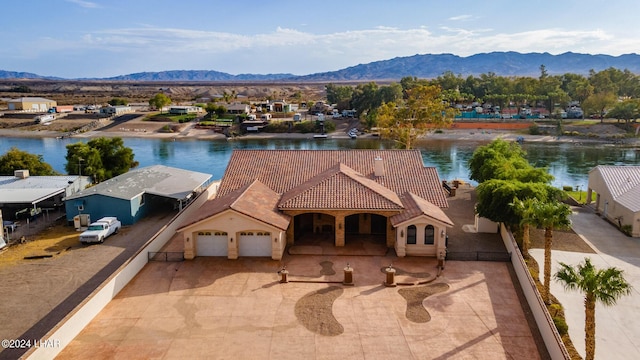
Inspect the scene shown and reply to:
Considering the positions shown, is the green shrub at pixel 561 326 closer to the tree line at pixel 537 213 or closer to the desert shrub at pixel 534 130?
the tree line at pixel 537 213

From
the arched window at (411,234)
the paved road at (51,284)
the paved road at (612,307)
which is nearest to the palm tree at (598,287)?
the paved road at (612,307)

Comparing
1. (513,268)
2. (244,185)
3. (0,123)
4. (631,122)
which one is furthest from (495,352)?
(0,123)

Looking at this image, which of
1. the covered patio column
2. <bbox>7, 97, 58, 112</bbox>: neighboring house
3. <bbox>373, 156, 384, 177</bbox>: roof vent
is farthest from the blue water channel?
the covered patio column

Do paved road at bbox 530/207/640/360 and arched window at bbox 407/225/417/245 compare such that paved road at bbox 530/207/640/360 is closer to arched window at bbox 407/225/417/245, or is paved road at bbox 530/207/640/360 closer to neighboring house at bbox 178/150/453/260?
neighboring house at bbox 178/150/453/260

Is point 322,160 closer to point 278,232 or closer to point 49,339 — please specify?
point 278,232

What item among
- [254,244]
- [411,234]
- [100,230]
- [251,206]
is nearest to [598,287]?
[411,234]

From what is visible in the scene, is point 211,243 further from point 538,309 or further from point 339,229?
point 538,309

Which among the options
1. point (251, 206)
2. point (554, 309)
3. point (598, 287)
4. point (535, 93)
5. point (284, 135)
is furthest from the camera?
point (535, 93)
